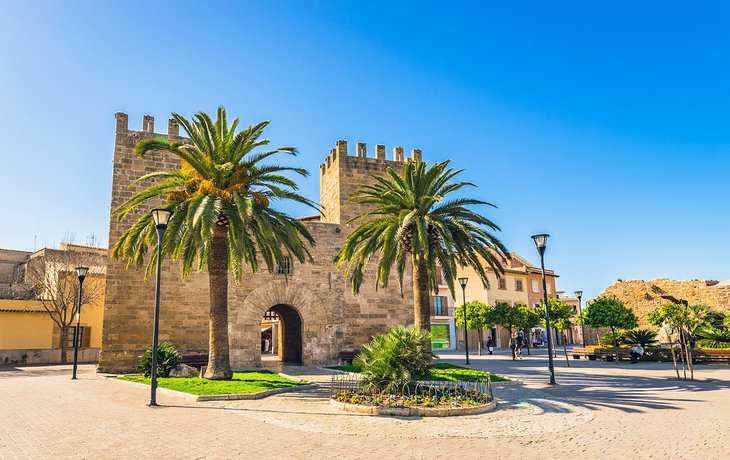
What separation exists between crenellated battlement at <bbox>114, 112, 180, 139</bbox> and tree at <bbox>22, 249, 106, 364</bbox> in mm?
11917

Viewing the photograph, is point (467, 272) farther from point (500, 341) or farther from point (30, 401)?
point (30, 401)

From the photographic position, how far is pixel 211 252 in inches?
628

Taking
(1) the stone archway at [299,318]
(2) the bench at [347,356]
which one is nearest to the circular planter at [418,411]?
(2) the bench at [347,356]

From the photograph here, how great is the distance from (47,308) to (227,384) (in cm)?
2255

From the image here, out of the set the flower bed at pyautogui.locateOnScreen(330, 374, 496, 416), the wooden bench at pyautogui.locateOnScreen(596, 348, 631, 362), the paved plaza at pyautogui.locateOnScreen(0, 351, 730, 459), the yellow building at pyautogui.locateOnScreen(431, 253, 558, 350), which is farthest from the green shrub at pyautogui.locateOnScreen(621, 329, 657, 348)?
the flower bed at pyautogui.locateOnScreen(330, 374, 496, 416)

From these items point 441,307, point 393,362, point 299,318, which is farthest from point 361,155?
point 441,307

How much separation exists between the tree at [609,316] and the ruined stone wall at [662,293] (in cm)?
738

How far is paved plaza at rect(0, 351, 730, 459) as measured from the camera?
709cm

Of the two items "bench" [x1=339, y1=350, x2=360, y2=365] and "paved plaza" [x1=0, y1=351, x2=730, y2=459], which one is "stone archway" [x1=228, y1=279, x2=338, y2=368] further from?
"paved plaza" [x1=0, y1=351, x2=730, y2=459]

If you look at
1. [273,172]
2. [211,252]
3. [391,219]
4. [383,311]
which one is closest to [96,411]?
[211,252]

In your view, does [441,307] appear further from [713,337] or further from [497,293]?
[713,337]

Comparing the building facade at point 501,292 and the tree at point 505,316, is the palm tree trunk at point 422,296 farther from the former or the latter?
the building facade at point 501,292

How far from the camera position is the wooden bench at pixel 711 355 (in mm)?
22700

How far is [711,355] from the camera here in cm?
2308
